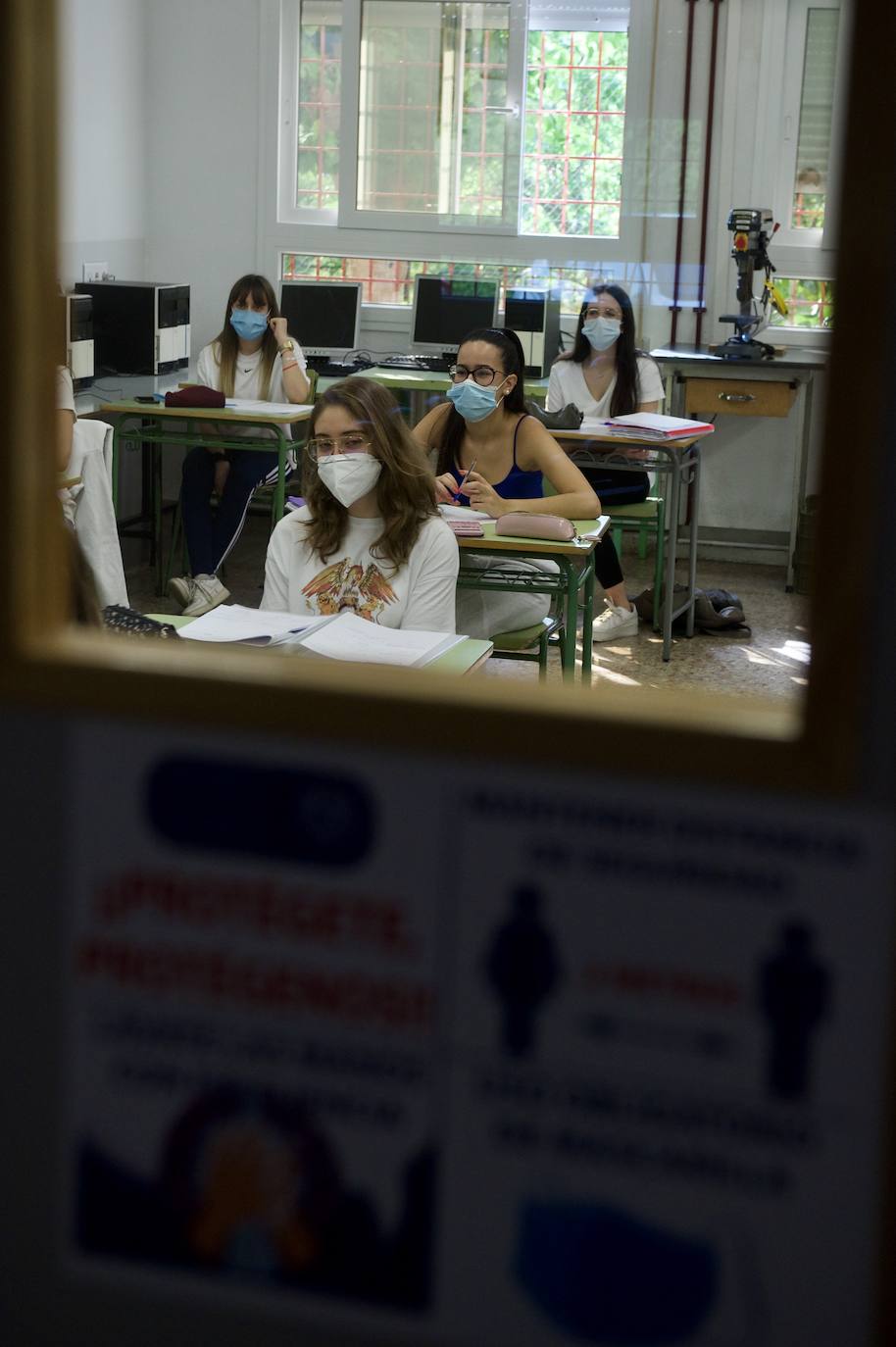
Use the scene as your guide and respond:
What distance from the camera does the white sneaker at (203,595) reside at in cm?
586

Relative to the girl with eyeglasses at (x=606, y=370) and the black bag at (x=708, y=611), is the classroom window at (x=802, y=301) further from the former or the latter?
the black bag at (x=708, y=611)

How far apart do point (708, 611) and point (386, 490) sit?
2790 millimetres

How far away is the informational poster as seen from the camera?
1.04 meters

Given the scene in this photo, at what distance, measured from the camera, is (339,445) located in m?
3.49

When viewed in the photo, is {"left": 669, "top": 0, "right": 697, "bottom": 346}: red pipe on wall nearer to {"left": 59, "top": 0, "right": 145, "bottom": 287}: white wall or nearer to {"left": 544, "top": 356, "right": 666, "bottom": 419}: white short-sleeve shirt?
{"left": 544, "top": 356, "right": 666, "bottom": 419}: white short-sleeve shirt

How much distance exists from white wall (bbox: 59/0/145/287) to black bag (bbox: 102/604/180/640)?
13.9ft

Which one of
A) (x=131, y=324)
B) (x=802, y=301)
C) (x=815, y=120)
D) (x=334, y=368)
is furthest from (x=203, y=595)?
(x=815, y=120)

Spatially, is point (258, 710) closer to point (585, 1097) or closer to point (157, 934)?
point (157, 934)

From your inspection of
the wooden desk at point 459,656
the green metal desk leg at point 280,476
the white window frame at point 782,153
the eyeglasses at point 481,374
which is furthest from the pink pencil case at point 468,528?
the white window frame at point 782,153

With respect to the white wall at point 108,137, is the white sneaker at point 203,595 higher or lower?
lower

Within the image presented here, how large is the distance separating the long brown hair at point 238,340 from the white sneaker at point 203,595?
35.1 inches

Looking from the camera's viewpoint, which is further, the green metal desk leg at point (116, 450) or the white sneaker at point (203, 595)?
the green metal desk leg at point (116, 450)

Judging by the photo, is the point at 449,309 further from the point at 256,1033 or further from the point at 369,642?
the point at 256,1033

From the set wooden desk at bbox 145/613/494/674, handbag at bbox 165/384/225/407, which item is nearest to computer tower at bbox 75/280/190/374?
handbag at bbox 165/384/225/407
